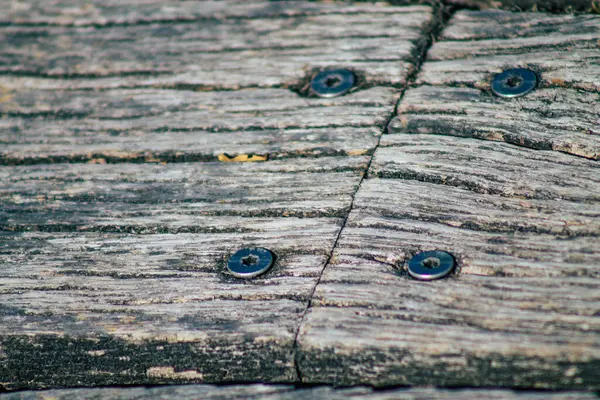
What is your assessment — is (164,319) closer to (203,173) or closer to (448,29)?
(203,173)

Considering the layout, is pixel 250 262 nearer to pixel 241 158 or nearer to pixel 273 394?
pixel 273 394

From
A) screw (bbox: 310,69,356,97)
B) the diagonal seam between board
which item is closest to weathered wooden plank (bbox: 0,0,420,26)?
the diagonal seam between board

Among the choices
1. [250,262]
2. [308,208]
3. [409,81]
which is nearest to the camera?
[250,262]

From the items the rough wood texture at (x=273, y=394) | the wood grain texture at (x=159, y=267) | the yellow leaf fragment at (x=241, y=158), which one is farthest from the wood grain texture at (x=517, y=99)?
the rough wood texture at (x=273, y=394)

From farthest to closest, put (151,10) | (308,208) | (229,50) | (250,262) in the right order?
(151,10) → (229,50) → (308,208) → (250,262)

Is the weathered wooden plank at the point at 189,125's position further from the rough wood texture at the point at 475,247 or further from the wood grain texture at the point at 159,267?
the rough wood texture at the point at 475,247

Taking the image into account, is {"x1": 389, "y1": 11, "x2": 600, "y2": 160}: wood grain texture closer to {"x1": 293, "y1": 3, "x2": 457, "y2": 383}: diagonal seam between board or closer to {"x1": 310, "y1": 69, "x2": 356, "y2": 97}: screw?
{"x1": 293, "y1": 3, "x2": 457, "y2": 383}: diagonal seam between board

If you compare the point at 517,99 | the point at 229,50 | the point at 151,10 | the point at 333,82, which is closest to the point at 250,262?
the point at 333,82
